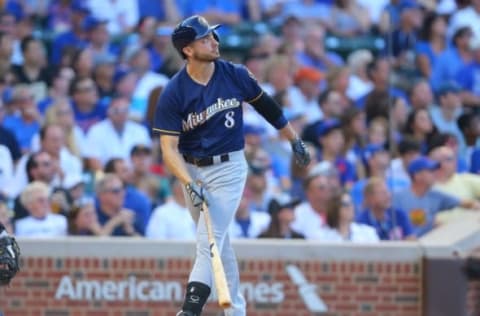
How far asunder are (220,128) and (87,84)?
5.02 m

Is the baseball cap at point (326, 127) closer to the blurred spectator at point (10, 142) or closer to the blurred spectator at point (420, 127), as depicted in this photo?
the blurred spectator at point (420, 127)

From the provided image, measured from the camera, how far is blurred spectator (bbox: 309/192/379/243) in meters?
11.5

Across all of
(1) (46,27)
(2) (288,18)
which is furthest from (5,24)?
(2) (288,18)

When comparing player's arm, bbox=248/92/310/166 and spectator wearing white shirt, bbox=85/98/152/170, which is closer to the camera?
player's arm, bbox=248/92/310/166

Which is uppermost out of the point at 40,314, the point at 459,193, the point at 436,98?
the point at 436,98

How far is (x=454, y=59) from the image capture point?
15.3 meters

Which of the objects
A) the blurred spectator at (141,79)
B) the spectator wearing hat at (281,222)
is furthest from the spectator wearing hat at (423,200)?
the blurred spectator at (141,79)

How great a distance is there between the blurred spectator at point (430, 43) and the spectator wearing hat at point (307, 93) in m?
1.38

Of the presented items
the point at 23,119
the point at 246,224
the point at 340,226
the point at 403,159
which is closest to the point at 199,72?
the point at 246,224

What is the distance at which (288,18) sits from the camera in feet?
50.1

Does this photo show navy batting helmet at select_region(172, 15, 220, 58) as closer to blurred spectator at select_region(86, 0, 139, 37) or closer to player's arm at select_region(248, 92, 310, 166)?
player's arm at select_region(248, 92, 310, 166)

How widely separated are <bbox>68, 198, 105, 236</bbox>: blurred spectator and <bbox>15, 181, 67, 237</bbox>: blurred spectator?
0.08 m

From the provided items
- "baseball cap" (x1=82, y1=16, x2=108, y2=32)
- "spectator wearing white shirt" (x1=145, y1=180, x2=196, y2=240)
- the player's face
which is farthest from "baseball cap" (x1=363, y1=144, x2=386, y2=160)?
the player's face

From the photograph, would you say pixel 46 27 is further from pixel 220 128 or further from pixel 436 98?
pixel 220 128
